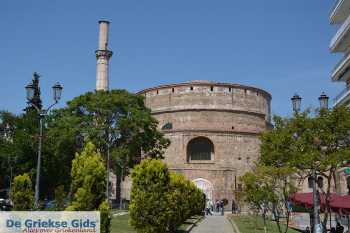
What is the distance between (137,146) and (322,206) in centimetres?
1974

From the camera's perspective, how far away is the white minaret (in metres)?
46.4

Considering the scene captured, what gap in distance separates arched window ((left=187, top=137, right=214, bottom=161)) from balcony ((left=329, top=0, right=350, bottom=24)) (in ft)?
68.2

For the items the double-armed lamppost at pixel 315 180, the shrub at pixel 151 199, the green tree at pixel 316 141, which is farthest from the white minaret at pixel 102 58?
the shrub at pixel 151 199

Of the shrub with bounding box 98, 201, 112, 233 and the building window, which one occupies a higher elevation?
the building window

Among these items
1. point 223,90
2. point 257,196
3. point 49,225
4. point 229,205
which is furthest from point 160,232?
point 223,90

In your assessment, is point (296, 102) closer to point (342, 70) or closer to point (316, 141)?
point (316, 141)

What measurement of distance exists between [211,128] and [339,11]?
2153 centimetres

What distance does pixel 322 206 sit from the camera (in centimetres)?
1864

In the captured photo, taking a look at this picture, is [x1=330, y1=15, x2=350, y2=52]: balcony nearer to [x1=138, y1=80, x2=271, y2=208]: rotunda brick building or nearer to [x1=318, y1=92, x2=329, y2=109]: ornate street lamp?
[x1=318, y1=92, x2=329, y2=109]: ornate street lamp

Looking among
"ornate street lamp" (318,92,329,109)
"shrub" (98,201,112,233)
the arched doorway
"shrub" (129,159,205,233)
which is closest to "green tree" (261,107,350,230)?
"ornate street lamp" (318,92,329,109)

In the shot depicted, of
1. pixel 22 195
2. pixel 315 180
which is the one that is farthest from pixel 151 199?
pixel 22 195

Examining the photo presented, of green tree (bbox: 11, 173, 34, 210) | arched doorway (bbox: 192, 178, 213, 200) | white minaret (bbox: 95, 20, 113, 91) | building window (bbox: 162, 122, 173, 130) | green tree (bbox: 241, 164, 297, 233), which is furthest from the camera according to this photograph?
building window (bbox: 162, 122, 173, 130)

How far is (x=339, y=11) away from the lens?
30.6 meters

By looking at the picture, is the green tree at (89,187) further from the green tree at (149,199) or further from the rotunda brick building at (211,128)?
the rotunda brick building at (211,128)
